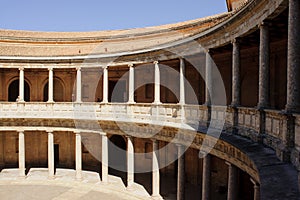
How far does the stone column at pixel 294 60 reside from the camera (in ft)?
24.7

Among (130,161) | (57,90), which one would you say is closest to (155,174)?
(130,161)

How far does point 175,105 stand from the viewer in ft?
53.5

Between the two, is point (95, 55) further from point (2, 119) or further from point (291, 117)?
point (291, 117)

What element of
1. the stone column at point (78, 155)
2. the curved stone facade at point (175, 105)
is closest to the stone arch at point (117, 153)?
the curved stone facade at point (175, 105)

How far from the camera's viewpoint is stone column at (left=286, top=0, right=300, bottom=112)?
7.54 metres

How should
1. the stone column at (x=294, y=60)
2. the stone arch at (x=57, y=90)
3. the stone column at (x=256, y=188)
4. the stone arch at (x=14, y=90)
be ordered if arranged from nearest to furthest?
the stone column at (x=294, y=60)
the stone column at (x=256, y=188)
the stone arch at (x=14, y=90)
the stone arch at (x=57, y=90)

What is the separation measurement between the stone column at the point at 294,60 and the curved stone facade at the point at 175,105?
2 centimetres

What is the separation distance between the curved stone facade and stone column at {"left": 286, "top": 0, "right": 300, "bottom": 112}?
23 millimetres

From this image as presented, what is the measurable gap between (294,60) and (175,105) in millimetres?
8991

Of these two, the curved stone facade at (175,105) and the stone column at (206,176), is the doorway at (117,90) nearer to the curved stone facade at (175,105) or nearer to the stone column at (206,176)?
the curved stone facade at (175,105)

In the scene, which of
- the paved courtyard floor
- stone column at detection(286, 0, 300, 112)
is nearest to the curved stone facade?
stone column at detection(286, 0, 300, 112)

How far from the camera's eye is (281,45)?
14633mm

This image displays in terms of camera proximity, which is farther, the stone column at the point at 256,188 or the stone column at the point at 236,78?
the stone column at the point at 236,78

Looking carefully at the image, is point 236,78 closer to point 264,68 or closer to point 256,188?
point 264,68
